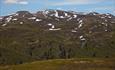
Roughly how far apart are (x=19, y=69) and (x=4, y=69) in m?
7.38

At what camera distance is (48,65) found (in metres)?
133

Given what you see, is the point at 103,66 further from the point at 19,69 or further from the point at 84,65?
the point at 19,69

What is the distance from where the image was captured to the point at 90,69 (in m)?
120

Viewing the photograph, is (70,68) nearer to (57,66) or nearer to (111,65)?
(57,66)

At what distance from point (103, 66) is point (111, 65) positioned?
14.9ft

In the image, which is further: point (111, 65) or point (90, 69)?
point (111, 65)

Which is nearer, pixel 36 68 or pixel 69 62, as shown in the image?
pixel 36 68

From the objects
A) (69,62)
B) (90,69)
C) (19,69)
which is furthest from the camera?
(69,62)

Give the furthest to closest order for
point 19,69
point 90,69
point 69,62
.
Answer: point 69,62 < point 19,69 < point 90,69

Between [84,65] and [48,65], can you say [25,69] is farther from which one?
[84,65]

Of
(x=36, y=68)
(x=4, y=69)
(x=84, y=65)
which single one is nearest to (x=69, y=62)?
(x=84, y=65)

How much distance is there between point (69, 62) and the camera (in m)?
138

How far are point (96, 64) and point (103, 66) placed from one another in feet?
14.7

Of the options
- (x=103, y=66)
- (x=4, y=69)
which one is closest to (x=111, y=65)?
(x=103, y=66)
